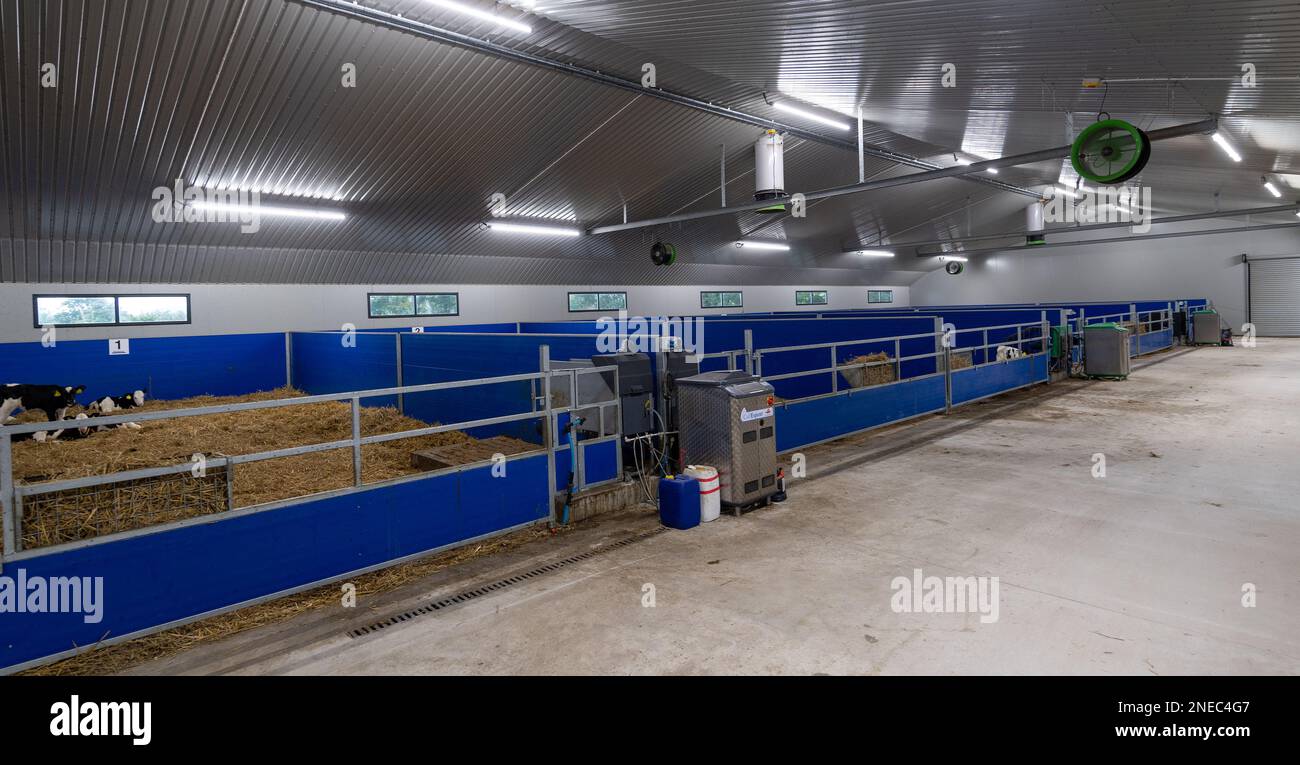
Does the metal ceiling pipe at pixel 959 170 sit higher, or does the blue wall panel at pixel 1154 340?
the metal ceiling pipe at pixel 959 170

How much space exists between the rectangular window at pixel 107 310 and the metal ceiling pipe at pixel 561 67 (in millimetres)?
7795

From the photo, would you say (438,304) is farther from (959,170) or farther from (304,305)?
(959,170)

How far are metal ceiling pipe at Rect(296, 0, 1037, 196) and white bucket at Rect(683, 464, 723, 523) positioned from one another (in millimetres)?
6312

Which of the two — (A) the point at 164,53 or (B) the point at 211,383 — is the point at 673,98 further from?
(B) the point at 211,383

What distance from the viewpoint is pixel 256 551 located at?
407 centimetres

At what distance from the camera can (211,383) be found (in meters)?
12.6

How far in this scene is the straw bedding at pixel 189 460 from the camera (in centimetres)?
374

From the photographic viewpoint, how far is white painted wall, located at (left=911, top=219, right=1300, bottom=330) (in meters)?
25.4

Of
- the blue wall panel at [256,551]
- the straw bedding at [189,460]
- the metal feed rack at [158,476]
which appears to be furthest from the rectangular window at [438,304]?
the blue wall panel at [256,551]

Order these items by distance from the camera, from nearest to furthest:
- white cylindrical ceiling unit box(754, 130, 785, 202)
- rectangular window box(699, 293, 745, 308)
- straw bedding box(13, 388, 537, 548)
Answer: straw bedding box(13, 388, 537, 548) < white cylindrical ceiling unit box(754, 130, 785, 202) < rectangular window box(699, 293, 745, 308)

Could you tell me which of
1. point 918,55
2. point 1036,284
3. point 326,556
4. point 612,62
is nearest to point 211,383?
point 612,62

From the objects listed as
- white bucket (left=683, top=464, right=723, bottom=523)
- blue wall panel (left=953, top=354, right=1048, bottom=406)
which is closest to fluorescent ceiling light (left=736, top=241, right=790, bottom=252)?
blue wall panel (left=953, top=354, right=1048, bottom=406)

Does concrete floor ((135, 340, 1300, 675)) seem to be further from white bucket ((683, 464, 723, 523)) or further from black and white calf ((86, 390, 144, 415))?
black and white calf ((86, 390, 144, 415))

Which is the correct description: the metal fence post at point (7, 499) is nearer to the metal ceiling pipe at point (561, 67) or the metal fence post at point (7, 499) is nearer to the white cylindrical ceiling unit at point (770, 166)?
→ the metal ceiling pipe at point (561, 67)
